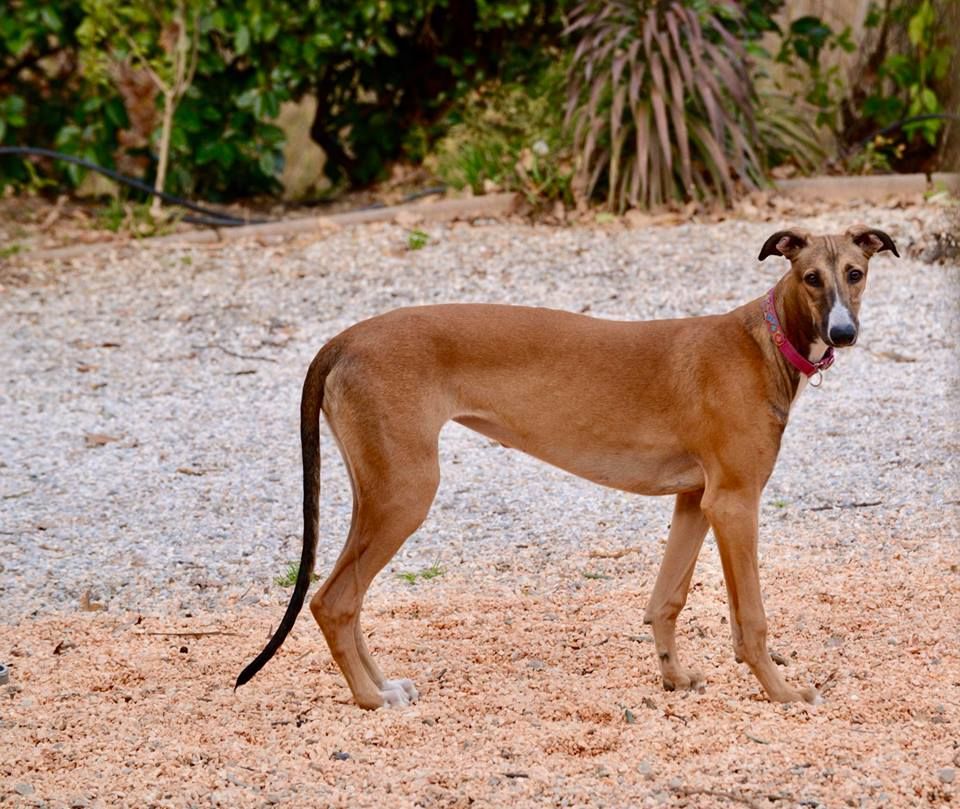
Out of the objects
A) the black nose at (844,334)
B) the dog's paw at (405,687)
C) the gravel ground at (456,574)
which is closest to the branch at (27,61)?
the gravel ground at (456,574)

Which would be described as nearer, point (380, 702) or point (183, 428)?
point (380, 702)

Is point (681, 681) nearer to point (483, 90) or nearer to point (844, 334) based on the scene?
point (844, 334)

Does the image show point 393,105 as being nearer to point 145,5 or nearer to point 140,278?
point 145,5

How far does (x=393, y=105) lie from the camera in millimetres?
12078

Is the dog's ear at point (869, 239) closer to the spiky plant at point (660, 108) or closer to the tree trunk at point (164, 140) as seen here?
the spiky plant at point (660, 108)

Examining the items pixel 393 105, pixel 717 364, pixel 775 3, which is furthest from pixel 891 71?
pixel 717 364

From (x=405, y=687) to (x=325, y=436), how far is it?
323cm

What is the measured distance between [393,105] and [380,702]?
8.76 metres

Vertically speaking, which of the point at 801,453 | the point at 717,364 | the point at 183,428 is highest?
the point at 717,364

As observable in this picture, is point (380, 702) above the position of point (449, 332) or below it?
below

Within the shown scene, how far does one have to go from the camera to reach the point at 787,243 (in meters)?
4.09

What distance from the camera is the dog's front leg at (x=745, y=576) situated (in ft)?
13.0

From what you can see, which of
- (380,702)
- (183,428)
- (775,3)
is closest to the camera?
(380,702)

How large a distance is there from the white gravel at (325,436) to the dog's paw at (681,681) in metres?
1.02
